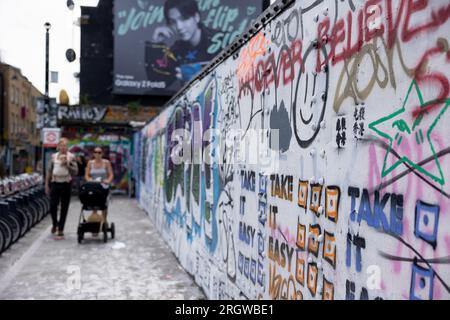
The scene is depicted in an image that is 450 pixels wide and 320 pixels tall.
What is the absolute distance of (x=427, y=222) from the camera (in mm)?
1713

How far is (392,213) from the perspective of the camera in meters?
1.92

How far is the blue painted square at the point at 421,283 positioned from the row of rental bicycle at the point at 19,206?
24.0 ft

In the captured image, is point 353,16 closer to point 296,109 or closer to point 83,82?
point 296,109

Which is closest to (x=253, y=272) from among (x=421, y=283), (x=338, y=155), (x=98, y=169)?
(x=338, y=155)

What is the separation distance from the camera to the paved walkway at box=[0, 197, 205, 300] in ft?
18.9

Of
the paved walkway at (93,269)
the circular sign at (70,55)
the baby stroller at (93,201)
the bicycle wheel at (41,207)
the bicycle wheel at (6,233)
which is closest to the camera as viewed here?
the paved walkway at (93,269)

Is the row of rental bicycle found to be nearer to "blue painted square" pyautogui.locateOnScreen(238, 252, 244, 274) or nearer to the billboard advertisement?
"blue painted square" pyautogui.locateOnScreen(238, 252, 244, 274)

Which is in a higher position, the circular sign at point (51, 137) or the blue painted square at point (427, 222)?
the circular sign at point (51, 137)

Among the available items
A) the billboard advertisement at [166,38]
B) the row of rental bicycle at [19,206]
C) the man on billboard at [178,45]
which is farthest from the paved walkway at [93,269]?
the man on billboard at [178,45]

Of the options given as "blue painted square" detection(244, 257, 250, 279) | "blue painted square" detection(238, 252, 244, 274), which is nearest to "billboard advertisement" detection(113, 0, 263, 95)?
"blue painted square" detection(238, 252, 244, 274)

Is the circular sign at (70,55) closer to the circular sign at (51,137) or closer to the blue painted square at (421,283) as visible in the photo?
the circular sign at (51,137)

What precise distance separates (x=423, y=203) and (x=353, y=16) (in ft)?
3.35

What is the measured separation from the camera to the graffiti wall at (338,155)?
172 centimetres
